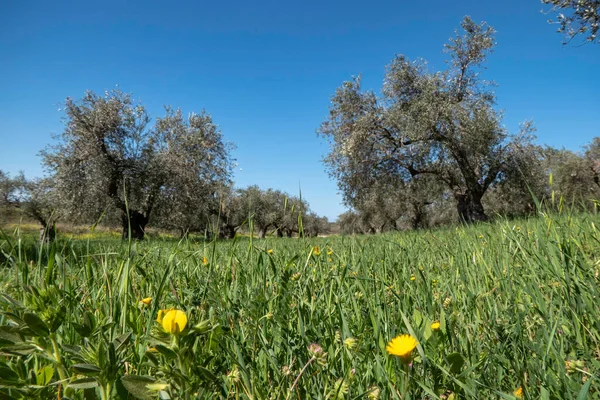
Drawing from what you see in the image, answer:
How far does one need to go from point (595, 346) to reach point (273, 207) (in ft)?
178

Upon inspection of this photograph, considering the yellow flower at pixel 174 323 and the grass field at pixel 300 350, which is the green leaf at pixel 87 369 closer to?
the grass field at pixel 300 350

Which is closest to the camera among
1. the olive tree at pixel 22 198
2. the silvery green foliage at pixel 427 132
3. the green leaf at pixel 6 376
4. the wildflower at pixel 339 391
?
the green leaf at pixel 6 376

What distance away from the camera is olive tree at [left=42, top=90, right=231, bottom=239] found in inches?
840

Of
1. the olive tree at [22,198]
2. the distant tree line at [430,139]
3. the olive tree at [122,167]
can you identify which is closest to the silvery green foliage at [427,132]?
A: the distant tree line at [430,139]

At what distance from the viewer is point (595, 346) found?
125 cm

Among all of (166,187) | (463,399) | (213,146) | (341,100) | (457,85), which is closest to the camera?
(463,399)

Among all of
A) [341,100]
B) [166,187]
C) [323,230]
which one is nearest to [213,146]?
[166,187]

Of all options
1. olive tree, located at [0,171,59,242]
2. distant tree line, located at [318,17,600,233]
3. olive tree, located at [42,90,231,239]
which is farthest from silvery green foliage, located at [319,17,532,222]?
olive tree, located at [0,171,59,242]

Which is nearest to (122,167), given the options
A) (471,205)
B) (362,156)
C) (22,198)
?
(362,156)

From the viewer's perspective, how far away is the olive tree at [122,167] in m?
21.3

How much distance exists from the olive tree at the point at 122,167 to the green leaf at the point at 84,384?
66.9ft

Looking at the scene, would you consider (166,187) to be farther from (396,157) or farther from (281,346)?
(281,346)

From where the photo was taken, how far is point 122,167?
22500mm

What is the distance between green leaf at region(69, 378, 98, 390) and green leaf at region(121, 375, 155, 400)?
0.35 ft
